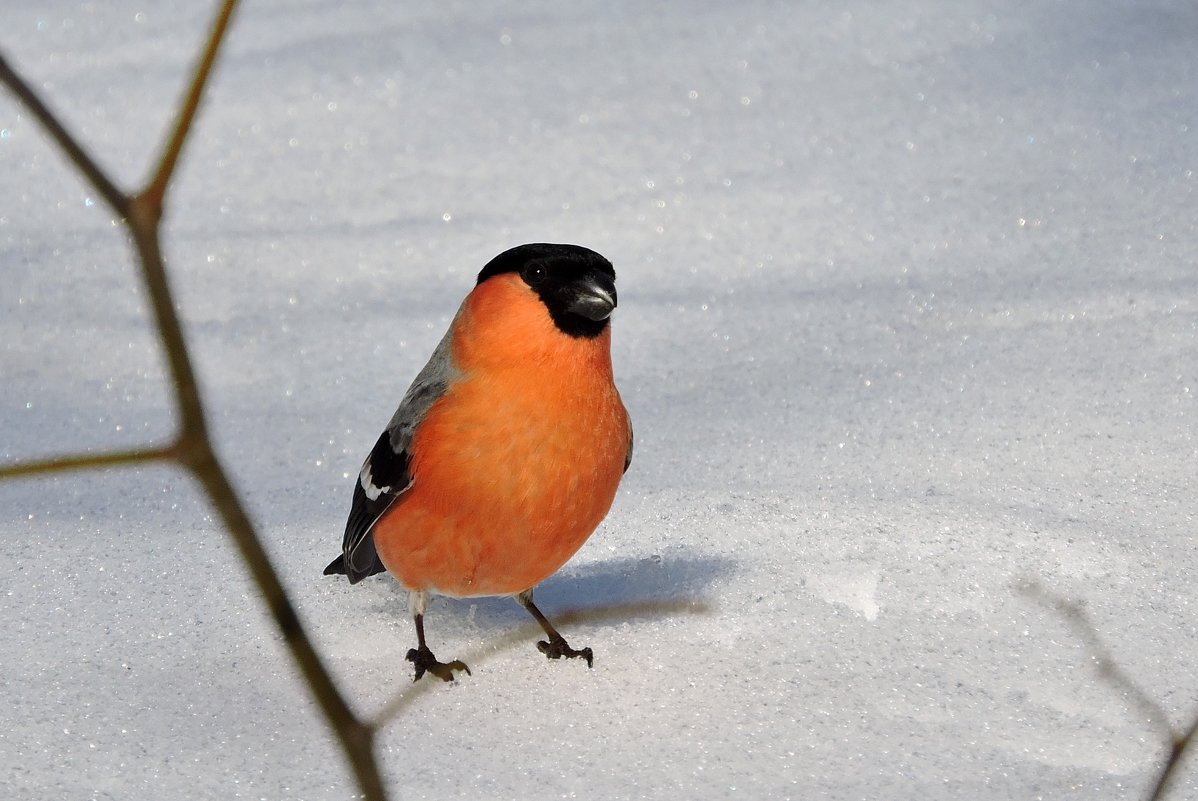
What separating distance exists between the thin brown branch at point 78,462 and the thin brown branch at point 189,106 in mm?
113

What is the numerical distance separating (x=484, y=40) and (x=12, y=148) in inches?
63.5

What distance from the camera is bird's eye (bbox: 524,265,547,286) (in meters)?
2.38

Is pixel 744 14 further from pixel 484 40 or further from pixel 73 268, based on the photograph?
pixel 73 268

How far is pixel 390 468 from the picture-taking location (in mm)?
2500

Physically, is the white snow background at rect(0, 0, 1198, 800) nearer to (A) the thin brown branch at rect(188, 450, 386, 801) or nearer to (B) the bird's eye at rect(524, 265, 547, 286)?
(A) the thin brown branch at rect(188, 450, 386, 801)

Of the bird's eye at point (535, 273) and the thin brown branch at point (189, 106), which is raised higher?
the thin brown branch at point (189, 106)

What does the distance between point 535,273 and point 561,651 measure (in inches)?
27.0

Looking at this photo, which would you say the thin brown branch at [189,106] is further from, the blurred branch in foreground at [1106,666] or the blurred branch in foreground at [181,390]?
the blurred branch in foreground at [1106,666]

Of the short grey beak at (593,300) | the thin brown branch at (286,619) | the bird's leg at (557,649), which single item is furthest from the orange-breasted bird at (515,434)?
the thin brown branch at (286,619)

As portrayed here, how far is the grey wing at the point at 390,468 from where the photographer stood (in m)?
2.45

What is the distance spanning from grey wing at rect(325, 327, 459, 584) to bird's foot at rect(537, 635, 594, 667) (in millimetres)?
360

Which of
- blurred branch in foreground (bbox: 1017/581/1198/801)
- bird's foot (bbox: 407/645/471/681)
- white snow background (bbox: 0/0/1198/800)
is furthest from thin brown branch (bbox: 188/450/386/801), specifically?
bird's foot (bbox: 407/645/471/681)

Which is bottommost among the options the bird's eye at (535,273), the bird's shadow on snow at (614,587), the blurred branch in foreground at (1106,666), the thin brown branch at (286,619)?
the bird's shadow on snow at (614,587)

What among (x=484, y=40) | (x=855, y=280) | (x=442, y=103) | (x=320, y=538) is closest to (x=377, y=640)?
(x=320, y=538)
